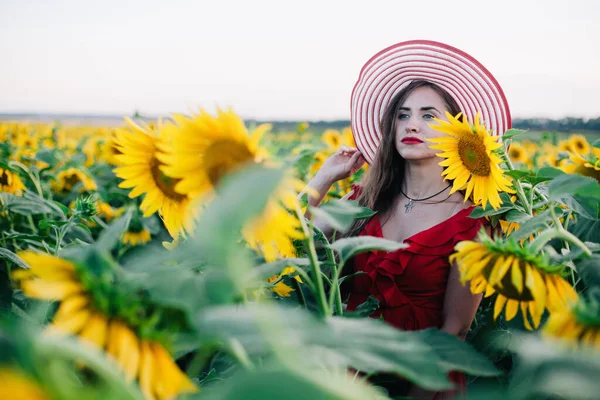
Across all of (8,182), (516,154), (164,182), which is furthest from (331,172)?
(516,154)

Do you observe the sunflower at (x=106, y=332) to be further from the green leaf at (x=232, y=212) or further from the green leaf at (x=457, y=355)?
the green leaf at (x=457, y=355)

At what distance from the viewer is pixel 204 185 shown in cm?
86

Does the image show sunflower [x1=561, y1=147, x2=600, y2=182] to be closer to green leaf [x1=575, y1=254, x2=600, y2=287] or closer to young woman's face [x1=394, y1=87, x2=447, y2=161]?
young woman's face [x1=394, y1=87, x2=447, y2=161]

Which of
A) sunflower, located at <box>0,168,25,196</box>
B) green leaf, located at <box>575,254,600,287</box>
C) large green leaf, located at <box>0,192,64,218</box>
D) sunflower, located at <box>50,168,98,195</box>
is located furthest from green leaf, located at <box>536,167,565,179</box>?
sunflower, located at <box>50,168,98,195</box>

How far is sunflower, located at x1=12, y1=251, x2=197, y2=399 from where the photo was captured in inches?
22.5

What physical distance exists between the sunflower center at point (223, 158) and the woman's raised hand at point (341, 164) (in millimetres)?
1275

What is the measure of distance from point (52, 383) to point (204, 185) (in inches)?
18.6

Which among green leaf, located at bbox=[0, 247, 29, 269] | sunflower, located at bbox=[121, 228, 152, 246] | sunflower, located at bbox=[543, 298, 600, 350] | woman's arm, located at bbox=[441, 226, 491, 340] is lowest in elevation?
sunflower, located at bbox=[121, 228, 152, 246]

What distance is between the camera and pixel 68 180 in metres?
3.47

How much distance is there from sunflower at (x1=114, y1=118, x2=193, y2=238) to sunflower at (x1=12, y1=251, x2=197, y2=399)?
385mm

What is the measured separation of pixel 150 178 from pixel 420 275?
1118 mm

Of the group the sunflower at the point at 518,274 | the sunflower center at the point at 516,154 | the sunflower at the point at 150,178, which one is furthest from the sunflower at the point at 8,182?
the sunflower center at the point at 516,154

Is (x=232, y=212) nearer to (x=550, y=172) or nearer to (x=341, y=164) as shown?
(x=550, y=172)

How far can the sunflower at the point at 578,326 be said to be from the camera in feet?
2.02
